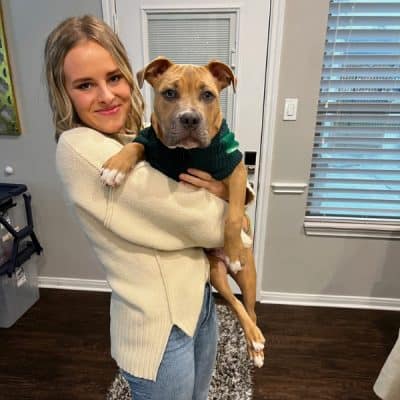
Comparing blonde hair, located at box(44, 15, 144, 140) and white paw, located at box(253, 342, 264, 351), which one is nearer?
blonde hair, located at box(44, 15, 144, 140)

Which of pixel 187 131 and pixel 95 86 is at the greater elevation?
pixel 95 86

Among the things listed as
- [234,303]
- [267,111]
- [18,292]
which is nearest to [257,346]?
[234,303]

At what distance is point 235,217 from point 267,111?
1.27 m

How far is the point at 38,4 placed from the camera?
1.96 meters

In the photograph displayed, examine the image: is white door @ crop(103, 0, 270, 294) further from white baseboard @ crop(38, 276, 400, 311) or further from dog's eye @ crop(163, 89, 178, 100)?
white baseboard @ crop(38, 276, 400, 311)

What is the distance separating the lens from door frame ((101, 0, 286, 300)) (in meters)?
1.86

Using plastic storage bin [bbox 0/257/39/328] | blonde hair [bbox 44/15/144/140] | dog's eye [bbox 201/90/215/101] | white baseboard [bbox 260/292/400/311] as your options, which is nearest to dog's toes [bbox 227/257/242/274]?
dog's eye [bbox 201/90/215/101]

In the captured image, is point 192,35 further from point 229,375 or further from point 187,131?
point 229,375

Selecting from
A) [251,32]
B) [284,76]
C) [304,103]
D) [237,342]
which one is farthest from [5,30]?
[237,342]

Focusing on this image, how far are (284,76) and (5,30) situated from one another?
165 centimetres

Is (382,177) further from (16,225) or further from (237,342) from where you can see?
(16,225)

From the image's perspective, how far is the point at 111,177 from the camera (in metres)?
0.73

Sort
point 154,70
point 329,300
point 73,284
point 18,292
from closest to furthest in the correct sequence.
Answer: point 154,70 → point 18,292 → point 329,300 → point 73,284

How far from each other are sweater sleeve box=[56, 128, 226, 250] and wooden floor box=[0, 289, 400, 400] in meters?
1.34
